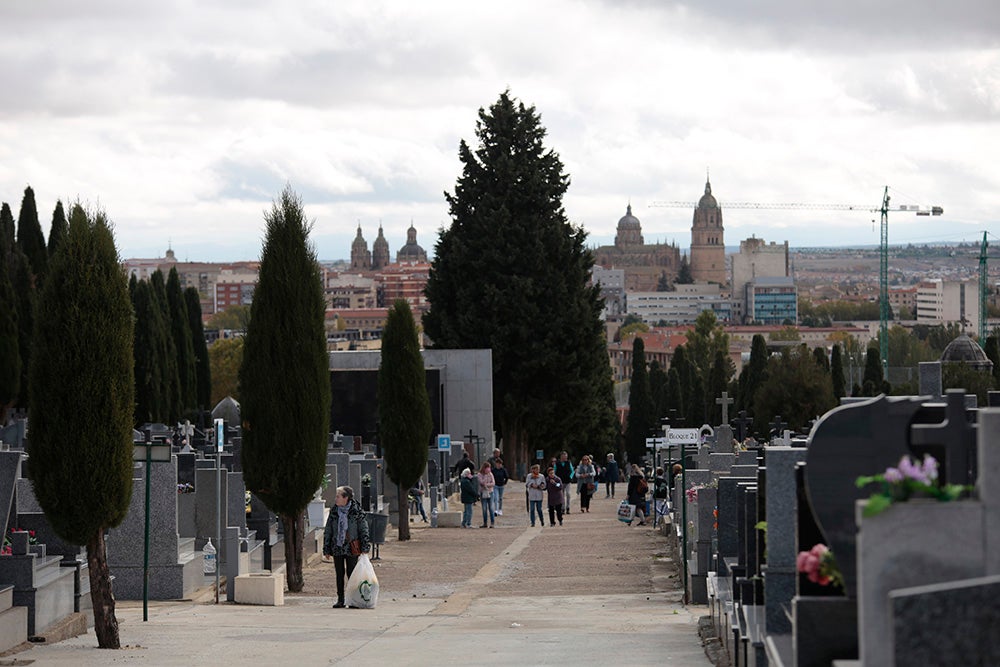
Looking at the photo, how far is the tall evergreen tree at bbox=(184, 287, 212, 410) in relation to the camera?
63.8m

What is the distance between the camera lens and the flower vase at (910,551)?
5309 millimetres

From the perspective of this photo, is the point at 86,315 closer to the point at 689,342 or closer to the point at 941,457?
the point at 941,457

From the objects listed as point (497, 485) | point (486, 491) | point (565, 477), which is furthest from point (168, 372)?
point (486, 491)

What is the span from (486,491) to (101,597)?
17285 millimetres

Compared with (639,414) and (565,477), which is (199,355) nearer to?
(639,414)

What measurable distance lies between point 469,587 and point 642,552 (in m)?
5.21

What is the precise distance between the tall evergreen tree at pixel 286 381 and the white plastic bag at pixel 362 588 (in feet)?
6.53

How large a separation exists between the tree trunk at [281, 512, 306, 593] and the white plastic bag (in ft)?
6.67

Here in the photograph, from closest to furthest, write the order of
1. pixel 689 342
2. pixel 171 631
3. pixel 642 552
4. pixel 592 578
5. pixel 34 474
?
pixel 34 474
pixel 171 631
pixel 592 578
pixel 642 552
pixel 689 342

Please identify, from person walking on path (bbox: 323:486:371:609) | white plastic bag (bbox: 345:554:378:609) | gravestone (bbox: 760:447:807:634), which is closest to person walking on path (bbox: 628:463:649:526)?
person walking on path (bbox: 323:486:371:609)

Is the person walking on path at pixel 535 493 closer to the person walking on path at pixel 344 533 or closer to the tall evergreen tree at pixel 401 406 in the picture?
the tall evergreen tree at pixel 401 406

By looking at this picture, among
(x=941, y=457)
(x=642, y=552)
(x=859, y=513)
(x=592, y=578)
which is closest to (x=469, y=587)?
(x=592, y=578)

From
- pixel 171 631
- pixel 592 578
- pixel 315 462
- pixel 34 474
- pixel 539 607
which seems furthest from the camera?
pixel 592 578

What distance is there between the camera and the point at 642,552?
23.8 meters
